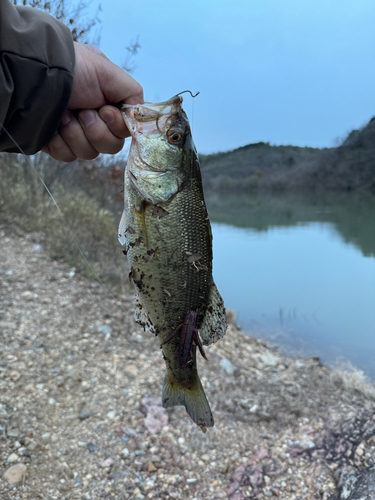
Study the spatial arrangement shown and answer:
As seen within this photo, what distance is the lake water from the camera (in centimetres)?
747

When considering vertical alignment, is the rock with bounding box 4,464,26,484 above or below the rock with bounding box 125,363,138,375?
below

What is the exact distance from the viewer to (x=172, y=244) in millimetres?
1750

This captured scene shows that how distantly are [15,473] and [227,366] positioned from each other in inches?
110

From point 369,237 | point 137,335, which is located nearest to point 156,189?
point 137,335

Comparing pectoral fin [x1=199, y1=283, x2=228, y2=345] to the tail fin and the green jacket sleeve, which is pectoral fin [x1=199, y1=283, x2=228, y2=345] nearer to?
the tail fin

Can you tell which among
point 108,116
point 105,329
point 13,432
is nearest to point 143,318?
point 108,116

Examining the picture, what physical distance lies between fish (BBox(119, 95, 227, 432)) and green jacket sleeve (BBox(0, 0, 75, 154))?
0.38 metres

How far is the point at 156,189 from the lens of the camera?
1.79 m

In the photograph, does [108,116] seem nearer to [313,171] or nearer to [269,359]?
[269,359]

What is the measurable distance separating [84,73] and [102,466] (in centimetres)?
288

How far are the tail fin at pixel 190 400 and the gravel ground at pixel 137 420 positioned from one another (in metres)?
1.41

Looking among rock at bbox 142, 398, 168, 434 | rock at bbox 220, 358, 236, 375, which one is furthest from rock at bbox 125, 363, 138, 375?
rock at bbox 220, 358, 236, 375

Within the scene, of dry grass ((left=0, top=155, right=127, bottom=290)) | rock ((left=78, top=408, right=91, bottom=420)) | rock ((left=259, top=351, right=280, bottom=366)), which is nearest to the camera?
rock ((left=78, top=408, right=91, bottom=420))

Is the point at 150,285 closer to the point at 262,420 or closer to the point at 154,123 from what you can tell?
the point at 154,123
